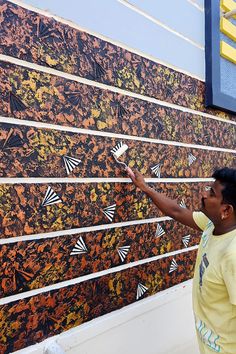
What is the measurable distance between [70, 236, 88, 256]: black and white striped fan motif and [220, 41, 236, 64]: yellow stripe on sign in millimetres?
1861

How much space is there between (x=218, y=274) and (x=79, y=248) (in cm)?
68

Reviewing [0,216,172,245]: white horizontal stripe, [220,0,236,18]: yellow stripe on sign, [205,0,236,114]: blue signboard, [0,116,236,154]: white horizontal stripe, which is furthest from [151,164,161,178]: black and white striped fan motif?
[220,0,236,18]: yellow stripe on sign

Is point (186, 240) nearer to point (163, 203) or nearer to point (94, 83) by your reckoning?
point (163, 203)

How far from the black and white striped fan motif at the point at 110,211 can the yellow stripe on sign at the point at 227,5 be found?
1873 mm

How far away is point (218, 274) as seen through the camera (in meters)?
1.31

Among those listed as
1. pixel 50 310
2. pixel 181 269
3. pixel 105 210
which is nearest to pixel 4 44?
pixel 105 210

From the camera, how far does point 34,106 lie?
4.81 feet

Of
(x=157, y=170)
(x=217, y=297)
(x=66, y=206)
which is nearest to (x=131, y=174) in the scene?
(x=157, y=170)

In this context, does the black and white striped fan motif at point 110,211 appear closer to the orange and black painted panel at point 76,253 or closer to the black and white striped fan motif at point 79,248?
the orange and black painted panel at point 76,253

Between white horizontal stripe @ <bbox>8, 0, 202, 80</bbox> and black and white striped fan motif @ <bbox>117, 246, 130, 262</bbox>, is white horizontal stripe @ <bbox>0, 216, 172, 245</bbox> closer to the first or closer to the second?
black and white striped fan motif @ <bbox>117, 246, 130, 262</bbox>

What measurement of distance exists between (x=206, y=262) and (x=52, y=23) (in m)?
1.30

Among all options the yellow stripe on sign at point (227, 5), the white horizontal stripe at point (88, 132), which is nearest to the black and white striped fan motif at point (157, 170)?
the white horizontal stripe at point (88, 132)

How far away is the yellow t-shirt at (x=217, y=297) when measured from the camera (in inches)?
50.5

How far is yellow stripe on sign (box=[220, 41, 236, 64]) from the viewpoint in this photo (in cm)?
256
